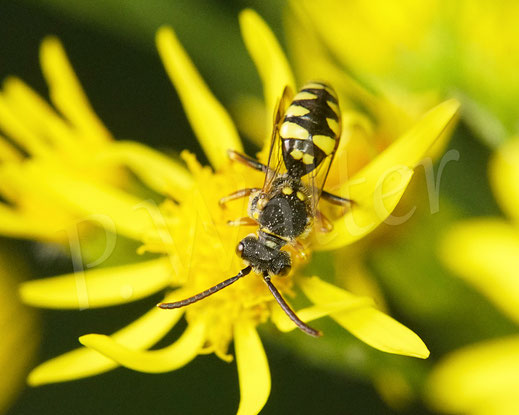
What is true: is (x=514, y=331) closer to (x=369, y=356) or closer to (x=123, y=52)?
(x=369, y=356)

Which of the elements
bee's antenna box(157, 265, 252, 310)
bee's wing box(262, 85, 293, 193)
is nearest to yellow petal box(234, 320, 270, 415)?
bee's antenna box(157, 265, 252, 310)

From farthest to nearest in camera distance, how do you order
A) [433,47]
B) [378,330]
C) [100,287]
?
[433,47], [100,287], [378,330]

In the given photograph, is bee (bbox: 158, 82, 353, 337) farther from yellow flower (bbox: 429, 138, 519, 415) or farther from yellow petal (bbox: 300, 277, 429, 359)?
yellow flower (bbox: 429, 138, 519, 415)

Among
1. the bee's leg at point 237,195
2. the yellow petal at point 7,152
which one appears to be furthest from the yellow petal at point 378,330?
the yellow petal at point 7,152

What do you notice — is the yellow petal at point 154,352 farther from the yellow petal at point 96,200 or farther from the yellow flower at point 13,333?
the yellow flower at point 13,333

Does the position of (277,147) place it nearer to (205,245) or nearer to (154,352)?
(205,245)

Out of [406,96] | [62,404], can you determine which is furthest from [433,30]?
[62,404]

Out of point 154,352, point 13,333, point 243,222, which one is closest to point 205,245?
point 243,222
